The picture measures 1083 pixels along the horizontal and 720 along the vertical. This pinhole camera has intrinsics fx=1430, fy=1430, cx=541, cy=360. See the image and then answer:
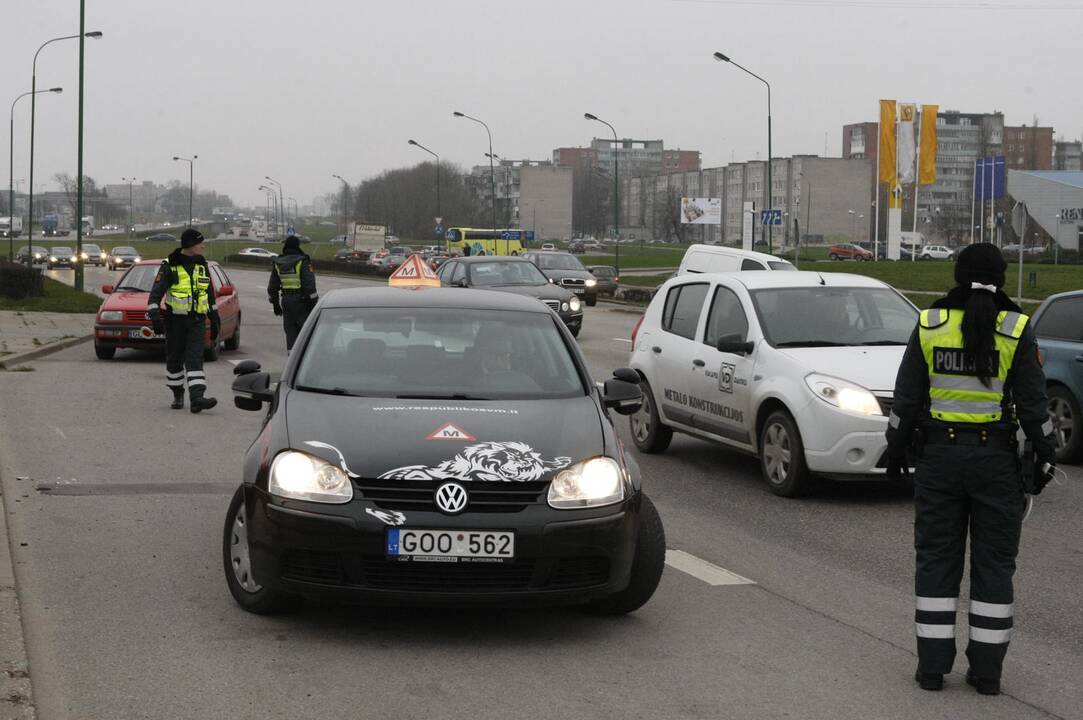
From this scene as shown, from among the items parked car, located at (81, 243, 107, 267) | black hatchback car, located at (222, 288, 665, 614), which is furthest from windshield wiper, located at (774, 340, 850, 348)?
parked car, located at (81, 243, 107, 267)

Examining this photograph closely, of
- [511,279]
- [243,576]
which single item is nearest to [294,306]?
[511,279]

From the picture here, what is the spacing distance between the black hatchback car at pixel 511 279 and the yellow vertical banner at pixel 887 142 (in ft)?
190

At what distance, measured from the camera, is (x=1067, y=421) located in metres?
11.7

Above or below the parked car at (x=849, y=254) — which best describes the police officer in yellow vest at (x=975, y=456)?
below

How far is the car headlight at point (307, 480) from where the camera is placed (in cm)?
558

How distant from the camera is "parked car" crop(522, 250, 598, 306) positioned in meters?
38.6

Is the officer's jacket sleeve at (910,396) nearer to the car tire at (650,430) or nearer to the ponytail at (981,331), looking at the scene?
the ponytail at (981,331)

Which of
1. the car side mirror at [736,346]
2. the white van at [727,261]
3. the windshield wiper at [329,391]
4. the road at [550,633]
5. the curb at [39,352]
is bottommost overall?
the road at [550,633]

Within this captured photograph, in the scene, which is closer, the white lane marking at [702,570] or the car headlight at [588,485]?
the car headlight at [588,485]

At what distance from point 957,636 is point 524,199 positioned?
16980cm

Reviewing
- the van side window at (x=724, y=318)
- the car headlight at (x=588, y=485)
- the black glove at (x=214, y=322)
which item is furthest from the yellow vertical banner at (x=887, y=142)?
the car headlight at (x=588, y=485)

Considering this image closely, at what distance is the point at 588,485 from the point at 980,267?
5.66 feet

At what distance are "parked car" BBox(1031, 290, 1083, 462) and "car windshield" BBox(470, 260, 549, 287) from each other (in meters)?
14.4

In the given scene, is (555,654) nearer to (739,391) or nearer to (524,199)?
(739,391)
